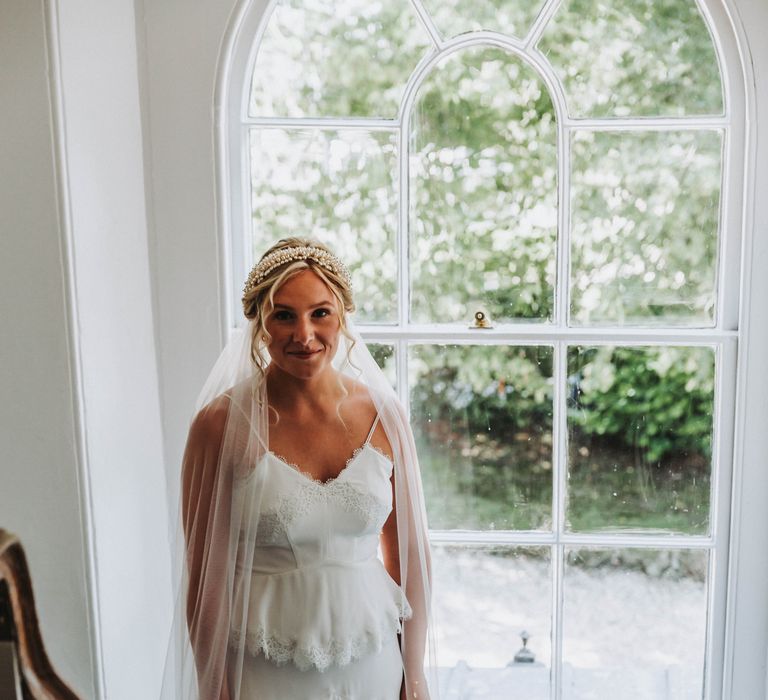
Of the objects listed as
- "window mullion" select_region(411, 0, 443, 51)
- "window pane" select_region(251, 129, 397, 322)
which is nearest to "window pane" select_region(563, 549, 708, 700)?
"window pane" select_region(251, 129, 397, 322)

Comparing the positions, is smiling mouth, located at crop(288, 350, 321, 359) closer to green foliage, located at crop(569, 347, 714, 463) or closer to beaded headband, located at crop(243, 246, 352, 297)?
beaded headband, located at crop(243, 246, 352, 297)

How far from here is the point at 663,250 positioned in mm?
1768

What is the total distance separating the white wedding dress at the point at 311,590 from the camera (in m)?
1.35

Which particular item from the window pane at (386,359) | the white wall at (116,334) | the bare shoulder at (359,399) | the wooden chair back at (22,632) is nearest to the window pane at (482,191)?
the window pane at (386,359)

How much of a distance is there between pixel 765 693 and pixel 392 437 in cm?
111

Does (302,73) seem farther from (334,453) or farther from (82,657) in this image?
(82,657)

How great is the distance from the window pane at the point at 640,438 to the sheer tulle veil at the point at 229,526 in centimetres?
53

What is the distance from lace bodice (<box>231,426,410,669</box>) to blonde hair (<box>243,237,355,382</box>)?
20 centimetres

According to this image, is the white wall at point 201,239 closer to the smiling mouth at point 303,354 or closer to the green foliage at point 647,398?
the green foliage at point 647,398

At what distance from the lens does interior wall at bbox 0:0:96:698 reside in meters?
1.31

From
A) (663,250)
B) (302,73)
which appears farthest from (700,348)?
(302,73)

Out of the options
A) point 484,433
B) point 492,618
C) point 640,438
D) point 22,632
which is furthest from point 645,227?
point 22,632

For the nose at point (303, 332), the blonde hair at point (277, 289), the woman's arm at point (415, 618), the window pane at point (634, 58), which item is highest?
the window pane at point (634, 58)

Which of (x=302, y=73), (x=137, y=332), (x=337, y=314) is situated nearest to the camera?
(x=337, y=314)
